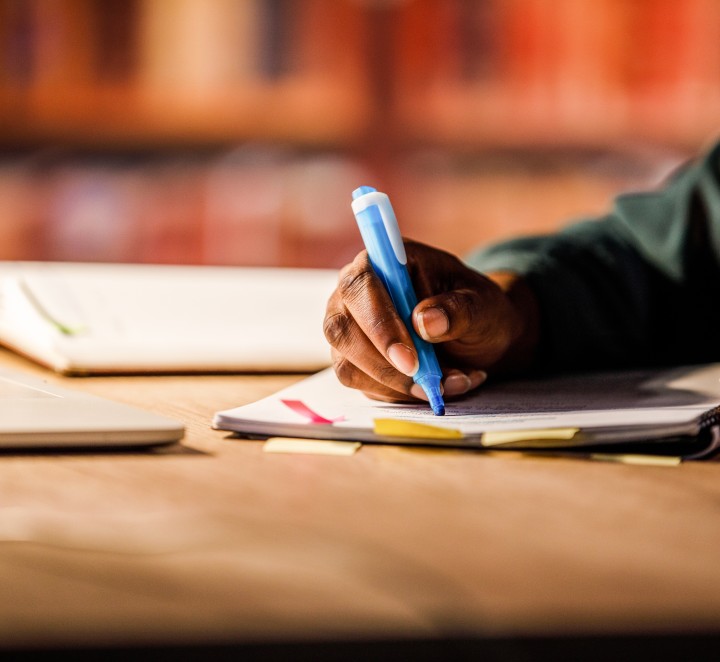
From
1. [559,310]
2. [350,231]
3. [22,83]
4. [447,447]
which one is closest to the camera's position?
[447,447]

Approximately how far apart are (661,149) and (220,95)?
96cm

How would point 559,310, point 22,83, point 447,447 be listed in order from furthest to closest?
1. point 22,83
2. point 559,310
3. point 447,447

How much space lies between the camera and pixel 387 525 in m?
0.32

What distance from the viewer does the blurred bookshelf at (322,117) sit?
1.87 m

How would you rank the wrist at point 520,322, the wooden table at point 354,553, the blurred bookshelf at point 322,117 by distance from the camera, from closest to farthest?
the wooden table at point 354,553 → the wrist at point 520,322 → the blurred bookshelf at point 322,117

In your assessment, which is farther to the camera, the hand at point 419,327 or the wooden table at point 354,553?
the hand at point 419,327

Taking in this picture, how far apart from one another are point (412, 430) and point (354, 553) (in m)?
0.16

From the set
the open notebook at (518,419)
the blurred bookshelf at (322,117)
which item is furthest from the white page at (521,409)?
the blurred bookshelf at (322,117)

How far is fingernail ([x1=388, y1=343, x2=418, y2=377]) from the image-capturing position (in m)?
0.49

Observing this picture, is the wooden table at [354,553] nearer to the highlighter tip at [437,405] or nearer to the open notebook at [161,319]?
the highlighter tip at [437,405]

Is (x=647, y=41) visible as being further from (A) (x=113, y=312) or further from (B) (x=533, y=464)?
(B) (x=533, y=464)

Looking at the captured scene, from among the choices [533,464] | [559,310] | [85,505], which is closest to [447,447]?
[533,464]

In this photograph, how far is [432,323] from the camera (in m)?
0.49

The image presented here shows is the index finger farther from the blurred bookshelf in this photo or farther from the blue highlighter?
the blurred bookshelf
